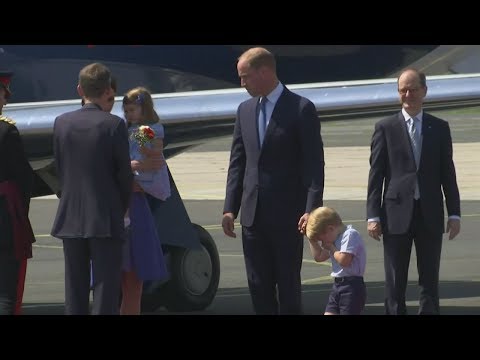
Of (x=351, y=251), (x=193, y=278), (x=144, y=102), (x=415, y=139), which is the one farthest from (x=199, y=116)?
(x=351, y=251)

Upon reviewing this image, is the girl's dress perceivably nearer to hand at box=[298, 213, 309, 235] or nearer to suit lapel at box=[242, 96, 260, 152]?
suit lapel at box=[242, 96, 260, 152]

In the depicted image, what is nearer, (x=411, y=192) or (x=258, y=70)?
(x=258, y=70)

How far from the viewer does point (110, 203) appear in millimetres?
7941

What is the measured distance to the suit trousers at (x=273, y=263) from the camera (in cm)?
815

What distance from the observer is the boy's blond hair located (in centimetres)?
789

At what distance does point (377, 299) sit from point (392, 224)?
2.63 m

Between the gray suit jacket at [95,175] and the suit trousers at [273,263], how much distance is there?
0.82 meters

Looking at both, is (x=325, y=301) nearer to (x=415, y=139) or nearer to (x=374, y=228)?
(x=374, y=228)

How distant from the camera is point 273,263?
27.0ft

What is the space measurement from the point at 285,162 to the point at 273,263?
626 millimetres

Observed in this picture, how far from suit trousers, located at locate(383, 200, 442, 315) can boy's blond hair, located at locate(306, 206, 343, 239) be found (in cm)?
114

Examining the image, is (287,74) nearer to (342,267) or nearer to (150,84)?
(150,84)

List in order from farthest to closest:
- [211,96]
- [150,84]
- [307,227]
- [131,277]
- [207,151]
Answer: [207,151]
[150,84]
[211,96]
[131,277]
[307,227]

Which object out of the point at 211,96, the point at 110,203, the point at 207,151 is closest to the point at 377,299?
the point at 211,96
